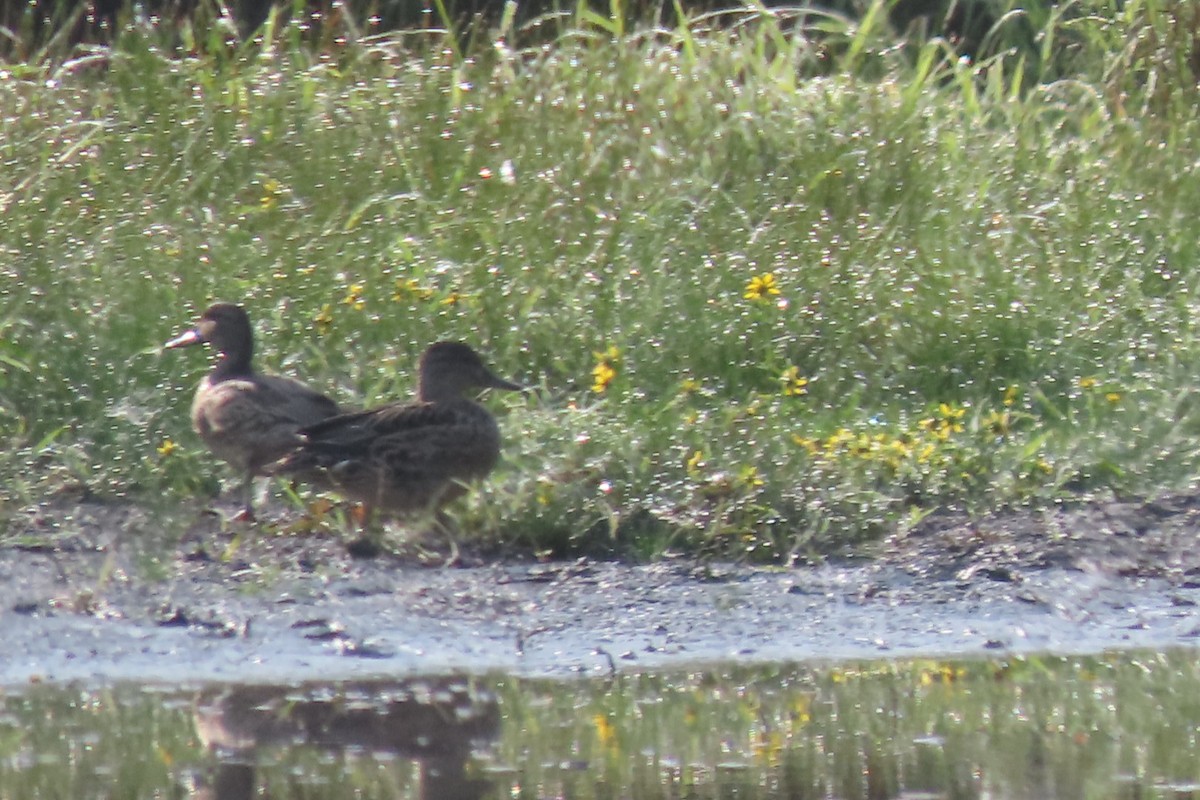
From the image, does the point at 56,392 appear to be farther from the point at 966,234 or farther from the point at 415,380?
the point at 966,234

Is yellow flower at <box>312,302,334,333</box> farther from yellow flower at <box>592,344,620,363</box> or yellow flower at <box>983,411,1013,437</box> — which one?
yellow flower at <box>983,411,1013,437</box>

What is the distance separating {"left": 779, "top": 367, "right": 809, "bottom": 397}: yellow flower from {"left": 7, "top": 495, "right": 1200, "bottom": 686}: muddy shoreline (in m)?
0.81

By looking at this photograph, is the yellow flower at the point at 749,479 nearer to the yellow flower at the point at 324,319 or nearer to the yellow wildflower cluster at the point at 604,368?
the yellow wildflower cluster at the point at 604,368

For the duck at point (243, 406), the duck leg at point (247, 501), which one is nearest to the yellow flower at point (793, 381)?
the duck at point (243, 406)

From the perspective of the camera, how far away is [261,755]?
4227 millimetres

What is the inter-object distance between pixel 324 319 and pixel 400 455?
3.97 feet

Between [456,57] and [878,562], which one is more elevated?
[456,57]

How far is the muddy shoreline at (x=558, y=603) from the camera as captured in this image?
5074 millimetres

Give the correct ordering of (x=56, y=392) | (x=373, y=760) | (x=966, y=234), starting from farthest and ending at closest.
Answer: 1. (x=966, y=234)
2. (x=56, y=392)
3. (x=373, y=760)

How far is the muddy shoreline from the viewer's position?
507cm

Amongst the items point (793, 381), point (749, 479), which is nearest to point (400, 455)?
point (749, 479)

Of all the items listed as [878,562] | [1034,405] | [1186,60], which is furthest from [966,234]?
[878,562]

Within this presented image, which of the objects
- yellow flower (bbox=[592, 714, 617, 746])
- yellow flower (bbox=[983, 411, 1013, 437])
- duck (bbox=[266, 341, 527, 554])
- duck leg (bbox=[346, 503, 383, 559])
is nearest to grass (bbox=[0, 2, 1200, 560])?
yellow flower (bbox=[983, 411, 1013, 437])

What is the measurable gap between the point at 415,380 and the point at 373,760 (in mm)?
2894
